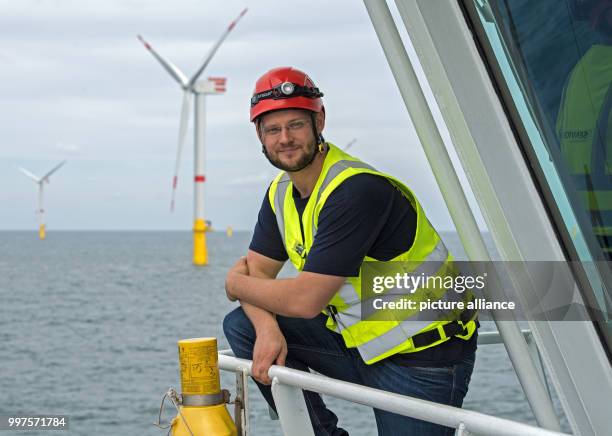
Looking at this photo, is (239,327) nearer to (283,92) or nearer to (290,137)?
(290,137)

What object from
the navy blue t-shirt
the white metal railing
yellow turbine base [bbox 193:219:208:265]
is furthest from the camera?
yellow turbine base [bbox 193:219:208:265]

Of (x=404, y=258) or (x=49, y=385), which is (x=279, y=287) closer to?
(x=404, y=258)

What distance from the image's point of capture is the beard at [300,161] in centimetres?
390

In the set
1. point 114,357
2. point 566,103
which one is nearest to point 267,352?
point 566,103

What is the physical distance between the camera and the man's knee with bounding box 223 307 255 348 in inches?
167

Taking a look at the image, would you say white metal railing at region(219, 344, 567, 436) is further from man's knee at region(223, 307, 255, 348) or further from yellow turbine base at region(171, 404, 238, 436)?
yellow turbine base at region(171, 404, 238, 436)

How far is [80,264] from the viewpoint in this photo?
113 meters

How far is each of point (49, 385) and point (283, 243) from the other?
30037mm

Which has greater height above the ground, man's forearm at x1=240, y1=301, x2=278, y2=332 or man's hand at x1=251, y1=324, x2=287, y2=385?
man's forearm at x1=240, y1=301, x2=278, y2=332

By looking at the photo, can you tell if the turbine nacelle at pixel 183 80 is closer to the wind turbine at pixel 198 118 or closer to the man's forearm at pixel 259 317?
the wind turbine at pixel 198 118

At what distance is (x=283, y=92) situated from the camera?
3861 mm

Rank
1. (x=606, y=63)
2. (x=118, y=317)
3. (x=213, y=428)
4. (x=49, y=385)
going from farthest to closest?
(x=118, y=317)
(x=49, y=385)
(x=213, y=428)
(x=606, y=63)

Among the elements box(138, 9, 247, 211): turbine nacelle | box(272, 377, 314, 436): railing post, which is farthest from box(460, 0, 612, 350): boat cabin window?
Result: box(138, 9, 247, 211): turbine nacelle

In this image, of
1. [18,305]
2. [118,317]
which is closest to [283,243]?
[118,317]
